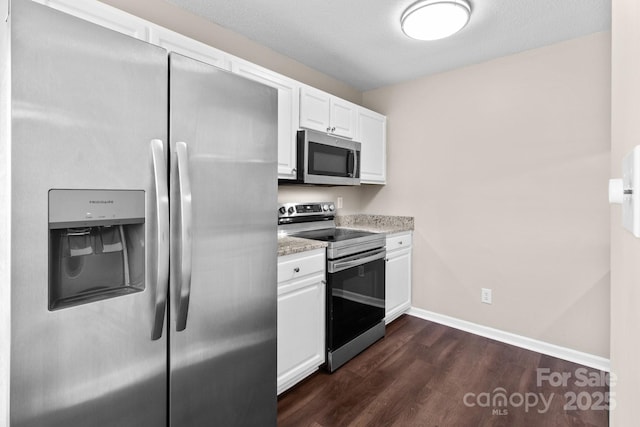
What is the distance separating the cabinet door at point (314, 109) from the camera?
7.99ft

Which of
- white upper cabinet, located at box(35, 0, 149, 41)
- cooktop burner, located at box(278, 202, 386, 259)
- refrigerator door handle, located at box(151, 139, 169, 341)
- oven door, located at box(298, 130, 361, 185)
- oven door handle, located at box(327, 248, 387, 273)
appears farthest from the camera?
oven door, located at box(298, 130, 361, 185)

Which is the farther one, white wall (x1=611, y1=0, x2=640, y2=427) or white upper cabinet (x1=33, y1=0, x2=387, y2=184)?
white upper cabinet (x1=33, y1=0, x2=387, y2=184)

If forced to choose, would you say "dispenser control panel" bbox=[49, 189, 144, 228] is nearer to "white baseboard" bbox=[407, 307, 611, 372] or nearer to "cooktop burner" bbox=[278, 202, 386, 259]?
"cooktop burner" bbox=[278, 202, 386, 259]

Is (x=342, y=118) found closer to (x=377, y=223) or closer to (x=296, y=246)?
(x=377, y=223)

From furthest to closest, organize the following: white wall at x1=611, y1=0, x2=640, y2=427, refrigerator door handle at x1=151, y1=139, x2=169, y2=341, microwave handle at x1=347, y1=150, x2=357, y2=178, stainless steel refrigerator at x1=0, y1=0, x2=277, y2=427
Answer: microwave handle at x1=347, y1=150, x2=357, y2=178 < refrigerator door handle at x1=151, y1=139, x2=169, y2=341 < stainless steel refrigerator at x1=0, y1=0, x2=277, y2=427 < white wall at x1=611, y1=0, x2=640, y2=427

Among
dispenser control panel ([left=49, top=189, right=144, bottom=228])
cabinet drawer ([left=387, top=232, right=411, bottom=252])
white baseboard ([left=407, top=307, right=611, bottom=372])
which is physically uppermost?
dispenser control panel ([left=49, top=189, right=144, bottom=228])

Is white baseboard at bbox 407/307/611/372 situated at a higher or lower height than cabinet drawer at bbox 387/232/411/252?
lower

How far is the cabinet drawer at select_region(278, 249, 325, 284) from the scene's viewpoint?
187 cm

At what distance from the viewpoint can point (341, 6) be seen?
200cm

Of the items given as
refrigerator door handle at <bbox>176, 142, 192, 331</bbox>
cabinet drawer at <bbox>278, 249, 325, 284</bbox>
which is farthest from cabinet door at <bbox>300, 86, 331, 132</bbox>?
refrigerator door handle at <bbox>176, 142, 192, 331</bbox>

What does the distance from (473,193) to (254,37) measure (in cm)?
227

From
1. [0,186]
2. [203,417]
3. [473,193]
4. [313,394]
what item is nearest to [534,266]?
[473,193]

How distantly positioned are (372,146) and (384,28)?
113 cm

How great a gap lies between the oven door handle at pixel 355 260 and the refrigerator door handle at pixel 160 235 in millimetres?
1250
